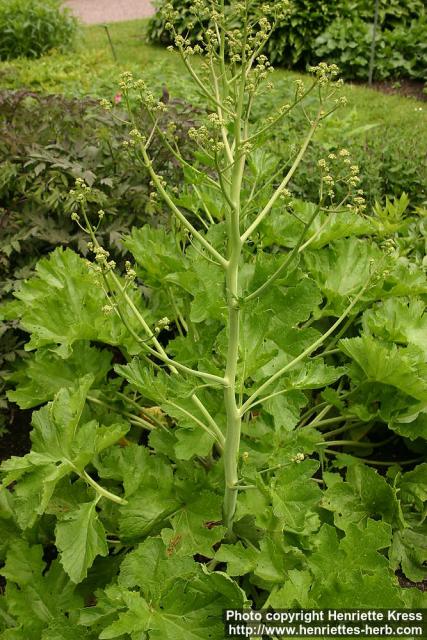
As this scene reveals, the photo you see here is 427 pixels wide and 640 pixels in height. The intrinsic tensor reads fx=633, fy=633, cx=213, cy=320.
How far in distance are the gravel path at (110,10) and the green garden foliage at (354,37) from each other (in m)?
5.48

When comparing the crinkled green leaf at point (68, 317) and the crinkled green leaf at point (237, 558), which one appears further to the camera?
the crinkled green leaf at point (68, 317)

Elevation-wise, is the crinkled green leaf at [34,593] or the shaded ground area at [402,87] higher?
the shaded ground area at [402,87]

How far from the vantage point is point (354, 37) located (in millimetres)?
8219

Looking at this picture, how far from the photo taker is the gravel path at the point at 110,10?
520 inches

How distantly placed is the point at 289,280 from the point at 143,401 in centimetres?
84

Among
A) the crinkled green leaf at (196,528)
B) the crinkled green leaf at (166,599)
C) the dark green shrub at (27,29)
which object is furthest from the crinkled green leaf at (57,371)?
the dark green shrub at (27,29)

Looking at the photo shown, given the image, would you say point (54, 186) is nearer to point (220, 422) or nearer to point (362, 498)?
point (220, 422)

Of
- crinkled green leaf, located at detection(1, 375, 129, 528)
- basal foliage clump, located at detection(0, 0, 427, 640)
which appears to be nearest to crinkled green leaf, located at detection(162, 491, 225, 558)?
basal foliage clump, located at detection(0, 0, 427, 640)

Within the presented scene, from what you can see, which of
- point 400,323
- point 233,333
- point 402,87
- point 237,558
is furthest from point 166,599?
point 402,87

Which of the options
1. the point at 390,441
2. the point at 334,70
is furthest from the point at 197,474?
the point at 334,70

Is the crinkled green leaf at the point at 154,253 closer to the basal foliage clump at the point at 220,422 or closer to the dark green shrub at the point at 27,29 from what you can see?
the basal foliage clump at the point at 220,422

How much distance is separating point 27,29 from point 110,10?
585cm

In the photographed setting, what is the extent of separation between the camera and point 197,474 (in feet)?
6.81

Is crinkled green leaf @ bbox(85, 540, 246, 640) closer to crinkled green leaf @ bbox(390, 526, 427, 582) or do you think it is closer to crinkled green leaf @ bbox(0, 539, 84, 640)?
crinkled green leaf @ bbox(0, 539, 84, 640)
